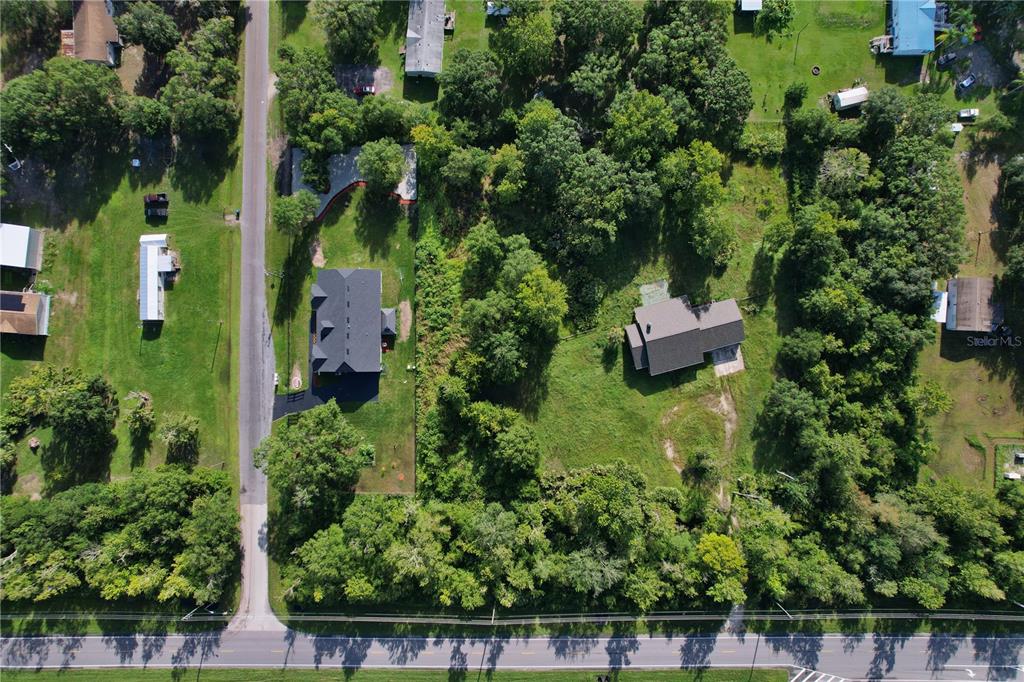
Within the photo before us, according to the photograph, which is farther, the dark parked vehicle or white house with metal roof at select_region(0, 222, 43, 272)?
the dark parked vehicle

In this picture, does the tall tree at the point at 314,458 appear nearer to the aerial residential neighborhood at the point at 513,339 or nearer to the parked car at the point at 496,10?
the aerial residential neighborhood at the point at 513,339

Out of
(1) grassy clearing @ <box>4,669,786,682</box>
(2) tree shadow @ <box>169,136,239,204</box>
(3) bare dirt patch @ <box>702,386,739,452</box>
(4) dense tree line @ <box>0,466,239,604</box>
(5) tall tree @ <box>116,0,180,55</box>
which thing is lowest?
(1) grassy clearing @ <box>4,669,786,682</box>

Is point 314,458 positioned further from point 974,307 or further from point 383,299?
point 974,307

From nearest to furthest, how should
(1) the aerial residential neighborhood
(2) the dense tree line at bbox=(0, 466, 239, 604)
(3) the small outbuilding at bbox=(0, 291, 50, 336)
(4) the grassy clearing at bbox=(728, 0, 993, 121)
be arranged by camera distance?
1. (2) the dense tree line at bbox=(0, 466, 239, 604)
2. (1) the aerial residential neighborhood
3. (3) the small outbuilding at bbox=(0, 291, 50, 336)
4. (4) the grassy clearing at bbox=(728, 0, 993, 121)

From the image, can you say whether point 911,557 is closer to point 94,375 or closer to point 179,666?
point 179,666

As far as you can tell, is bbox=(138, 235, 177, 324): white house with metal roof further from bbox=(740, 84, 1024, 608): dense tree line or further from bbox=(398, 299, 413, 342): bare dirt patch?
bbox=(740, 84, 1024, 608): dense tree line

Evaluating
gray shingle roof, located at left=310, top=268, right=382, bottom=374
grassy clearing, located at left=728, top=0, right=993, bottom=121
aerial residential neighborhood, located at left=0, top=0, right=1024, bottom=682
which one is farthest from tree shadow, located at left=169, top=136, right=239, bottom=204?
grassy clearing, located at left=728, top=0, right=993, bottom=121

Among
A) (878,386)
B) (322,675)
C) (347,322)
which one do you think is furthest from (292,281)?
(878,386)
